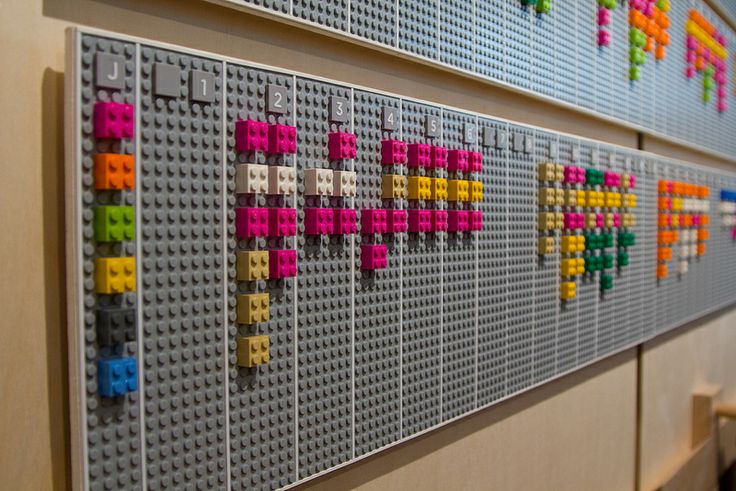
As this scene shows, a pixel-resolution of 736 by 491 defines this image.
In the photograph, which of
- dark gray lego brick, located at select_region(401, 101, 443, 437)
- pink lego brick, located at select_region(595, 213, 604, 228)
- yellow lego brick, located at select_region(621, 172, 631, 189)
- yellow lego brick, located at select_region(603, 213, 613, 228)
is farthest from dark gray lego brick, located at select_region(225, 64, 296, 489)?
yellow lego brick, located at select_region(621, 172, 631, 189)

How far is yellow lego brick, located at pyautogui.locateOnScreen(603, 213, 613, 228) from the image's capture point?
270 centimetres

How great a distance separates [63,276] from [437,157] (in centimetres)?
97

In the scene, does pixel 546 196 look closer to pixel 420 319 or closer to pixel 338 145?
pixel 420 319

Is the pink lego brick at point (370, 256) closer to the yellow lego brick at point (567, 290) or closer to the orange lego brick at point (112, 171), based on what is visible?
the orange lego brick at point (112, 171)

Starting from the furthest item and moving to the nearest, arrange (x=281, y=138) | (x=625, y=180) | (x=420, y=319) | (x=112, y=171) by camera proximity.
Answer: (x=625, y=180), (x=420, y=319), (x=281, y=138), (x=112, y=171)

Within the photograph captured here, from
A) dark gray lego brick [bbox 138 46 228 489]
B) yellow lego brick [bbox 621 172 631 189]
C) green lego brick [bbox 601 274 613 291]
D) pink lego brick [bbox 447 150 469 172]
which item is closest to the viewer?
dark gray lego brick [bbox 138 46 228 489]

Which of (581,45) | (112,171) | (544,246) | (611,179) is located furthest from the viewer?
(611,179)

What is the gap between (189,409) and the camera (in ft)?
3.93

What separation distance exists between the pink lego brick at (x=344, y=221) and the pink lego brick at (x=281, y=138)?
19 cm

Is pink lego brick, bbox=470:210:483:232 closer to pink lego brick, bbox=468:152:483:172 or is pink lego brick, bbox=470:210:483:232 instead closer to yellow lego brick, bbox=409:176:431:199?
pink lego brick, bbox=468:152:483:172

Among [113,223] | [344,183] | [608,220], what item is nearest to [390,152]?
[344,183]

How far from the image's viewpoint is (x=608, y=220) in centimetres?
272

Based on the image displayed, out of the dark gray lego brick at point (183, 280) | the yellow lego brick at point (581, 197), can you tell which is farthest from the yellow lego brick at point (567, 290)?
the dark gray lego brick at point (183, 280)

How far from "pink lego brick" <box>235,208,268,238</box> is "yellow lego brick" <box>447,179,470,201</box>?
2.21 feet
